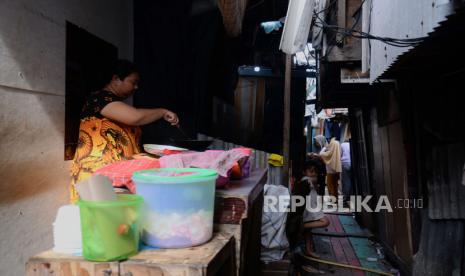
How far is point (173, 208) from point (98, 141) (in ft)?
4.73

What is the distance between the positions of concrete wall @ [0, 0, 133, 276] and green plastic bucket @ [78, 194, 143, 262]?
3.97 feet

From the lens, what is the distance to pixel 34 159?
2.60 metres

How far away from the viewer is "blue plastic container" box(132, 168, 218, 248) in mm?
1557

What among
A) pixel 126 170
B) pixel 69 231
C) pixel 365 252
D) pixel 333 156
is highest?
pixel 126 170

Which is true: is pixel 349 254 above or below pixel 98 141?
below

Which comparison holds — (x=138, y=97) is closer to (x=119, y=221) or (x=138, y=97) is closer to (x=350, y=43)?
(x=119, y=221)

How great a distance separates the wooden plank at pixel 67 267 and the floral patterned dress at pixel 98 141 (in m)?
1.20

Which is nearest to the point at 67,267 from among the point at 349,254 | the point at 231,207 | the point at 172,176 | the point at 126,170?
the point at 172,176

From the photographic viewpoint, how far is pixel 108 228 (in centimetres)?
140

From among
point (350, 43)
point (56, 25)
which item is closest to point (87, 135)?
point (56, 25)

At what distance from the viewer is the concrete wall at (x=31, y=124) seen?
7.63 feet

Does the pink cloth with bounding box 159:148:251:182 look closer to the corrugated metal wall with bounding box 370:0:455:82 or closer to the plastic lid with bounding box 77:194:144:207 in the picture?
the plastic lid with bounding box 77:194:144:207

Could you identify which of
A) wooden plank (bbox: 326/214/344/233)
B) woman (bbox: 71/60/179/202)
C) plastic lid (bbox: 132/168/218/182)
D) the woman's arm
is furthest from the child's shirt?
plastic lid (bbox: 132/168/218/182)

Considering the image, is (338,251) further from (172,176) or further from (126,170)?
(172,176)
